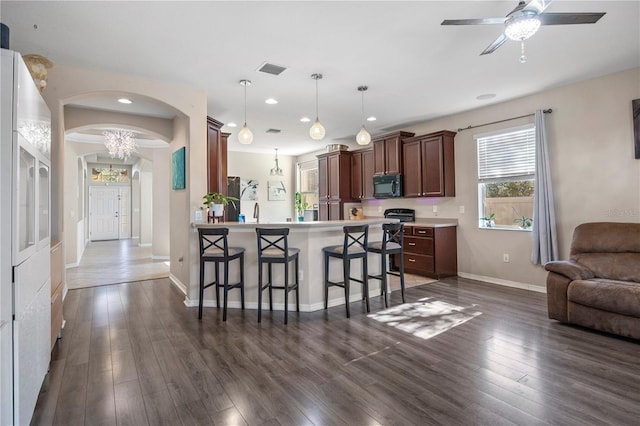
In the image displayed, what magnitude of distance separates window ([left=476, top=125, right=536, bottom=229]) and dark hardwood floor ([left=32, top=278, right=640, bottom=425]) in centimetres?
181

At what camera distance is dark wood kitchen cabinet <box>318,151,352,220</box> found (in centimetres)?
744

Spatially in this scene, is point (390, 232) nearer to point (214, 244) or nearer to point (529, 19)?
point (214, 244)

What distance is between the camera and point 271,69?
3717 millimetres

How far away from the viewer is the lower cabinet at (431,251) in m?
5.48

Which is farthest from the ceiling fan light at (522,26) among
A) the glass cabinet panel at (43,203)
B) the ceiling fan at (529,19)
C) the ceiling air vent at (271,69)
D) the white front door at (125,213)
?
the white front door at (125,213)

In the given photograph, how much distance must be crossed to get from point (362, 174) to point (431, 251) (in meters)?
2.43

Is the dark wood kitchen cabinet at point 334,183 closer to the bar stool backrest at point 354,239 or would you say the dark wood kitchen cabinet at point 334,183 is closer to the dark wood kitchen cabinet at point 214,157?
the dark wood kitchen cabinet at point 214,157

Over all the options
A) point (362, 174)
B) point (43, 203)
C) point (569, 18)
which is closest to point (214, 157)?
point (43, 203)

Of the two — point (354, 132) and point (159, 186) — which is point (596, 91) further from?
point (159, 186)

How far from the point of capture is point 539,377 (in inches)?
93.3

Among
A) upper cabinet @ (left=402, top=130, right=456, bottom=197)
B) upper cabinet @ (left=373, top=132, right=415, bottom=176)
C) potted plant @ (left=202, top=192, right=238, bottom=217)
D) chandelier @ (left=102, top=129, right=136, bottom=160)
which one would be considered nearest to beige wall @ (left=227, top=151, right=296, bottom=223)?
chandelier @ (left=102, top=129, right=136, bottom=160)

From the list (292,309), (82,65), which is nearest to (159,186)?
(82,65)

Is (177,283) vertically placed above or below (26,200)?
below

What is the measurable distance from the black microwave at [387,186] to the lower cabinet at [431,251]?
0.75 meters
